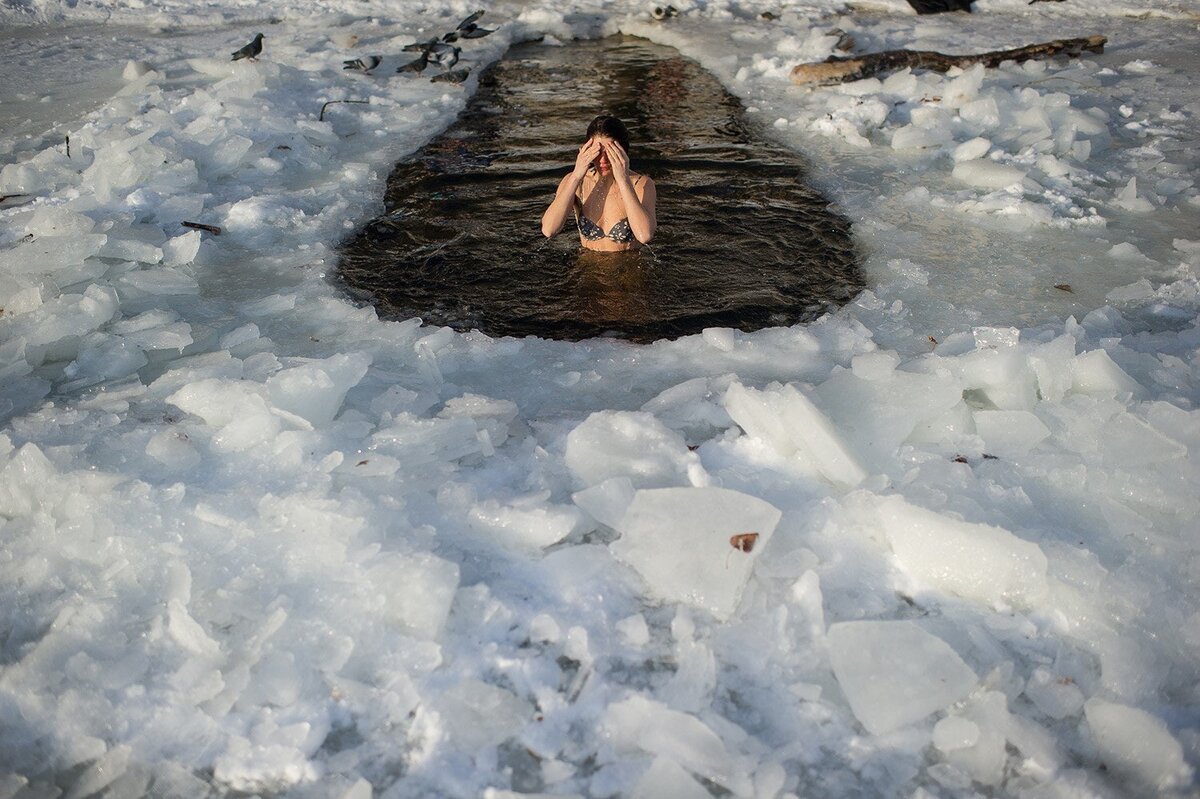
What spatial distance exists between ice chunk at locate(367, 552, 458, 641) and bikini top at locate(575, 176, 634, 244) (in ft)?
10.1

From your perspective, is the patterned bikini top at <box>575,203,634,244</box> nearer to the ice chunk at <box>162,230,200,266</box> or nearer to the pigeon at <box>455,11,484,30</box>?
the ice chunk at <box>162,230,200,266</box>

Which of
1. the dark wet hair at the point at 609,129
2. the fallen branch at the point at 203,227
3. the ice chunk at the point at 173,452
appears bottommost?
the fallen branch at the point at 203,227

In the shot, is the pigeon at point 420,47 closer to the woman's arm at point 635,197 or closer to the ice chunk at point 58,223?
the woman's arm at point 635,197

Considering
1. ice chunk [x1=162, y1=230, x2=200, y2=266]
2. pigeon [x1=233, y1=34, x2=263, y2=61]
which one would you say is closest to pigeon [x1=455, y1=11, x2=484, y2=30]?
pigeon [x1=233, y1=34, x2=263, y2=61]

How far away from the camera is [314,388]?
10.6 ft

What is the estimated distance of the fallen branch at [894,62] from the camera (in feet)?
27.3

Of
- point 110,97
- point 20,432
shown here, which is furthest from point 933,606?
point 110,97

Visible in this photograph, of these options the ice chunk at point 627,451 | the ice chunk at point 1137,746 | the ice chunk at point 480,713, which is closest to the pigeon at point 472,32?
the ice chunk at point 627,451

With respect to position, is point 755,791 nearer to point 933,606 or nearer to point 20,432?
point 933,606

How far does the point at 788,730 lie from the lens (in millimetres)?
2250

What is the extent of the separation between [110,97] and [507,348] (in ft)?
18.7

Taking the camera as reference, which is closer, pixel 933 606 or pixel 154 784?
pixel 154 784

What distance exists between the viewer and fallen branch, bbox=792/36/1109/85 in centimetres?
833

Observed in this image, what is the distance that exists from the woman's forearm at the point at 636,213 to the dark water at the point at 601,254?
0.17 m
